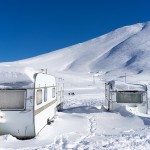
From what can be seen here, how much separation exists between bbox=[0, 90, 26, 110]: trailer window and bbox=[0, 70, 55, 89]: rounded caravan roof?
0.21 metres

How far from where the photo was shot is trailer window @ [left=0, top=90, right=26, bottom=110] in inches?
532

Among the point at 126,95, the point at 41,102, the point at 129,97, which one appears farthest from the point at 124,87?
the point at 41,102

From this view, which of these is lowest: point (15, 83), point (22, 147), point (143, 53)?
point (22, 147)

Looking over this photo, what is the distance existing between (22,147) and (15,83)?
244 cm

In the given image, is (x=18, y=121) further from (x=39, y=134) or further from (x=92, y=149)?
(x=92, y=149)

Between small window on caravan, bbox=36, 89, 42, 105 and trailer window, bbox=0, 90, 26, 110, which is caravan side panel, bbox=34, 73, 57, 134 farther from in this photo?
trailer window, bbox=0, 90, 26, 110

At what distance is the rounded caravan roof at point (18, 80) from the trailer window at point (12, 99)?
21 cm

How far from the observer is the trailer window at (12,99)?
44.3 feet

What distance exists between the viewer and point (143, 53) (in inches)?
7672

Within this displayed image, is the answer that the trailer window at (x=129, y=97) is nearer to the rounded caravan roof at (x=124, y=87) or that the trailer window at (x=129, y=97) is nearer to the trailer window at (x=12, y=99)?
the rounded caravan roof at (x=124, y=87)

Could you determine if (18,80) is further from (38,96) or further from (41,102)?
(41,102)

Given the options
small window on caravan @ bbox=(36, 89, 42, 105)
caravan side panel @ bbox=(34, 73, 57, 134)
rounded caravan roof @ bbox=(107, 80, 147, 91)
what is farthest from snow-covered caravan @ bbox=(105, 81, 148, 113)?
small window on caravan @ bbox=(36, 89, 42, 105)

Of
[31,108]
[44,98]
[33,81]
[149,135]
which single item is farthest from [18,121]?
[149,135]

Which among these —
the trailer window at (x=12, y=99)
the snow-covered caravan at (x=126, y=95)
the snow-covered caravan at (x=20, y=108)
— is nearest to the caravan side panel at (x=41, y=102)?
the snow-covered caravan at (x=20, y=108)
